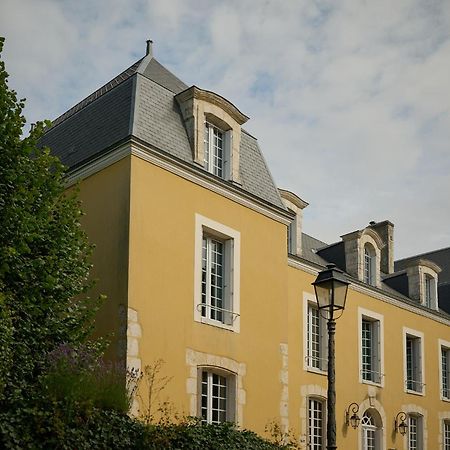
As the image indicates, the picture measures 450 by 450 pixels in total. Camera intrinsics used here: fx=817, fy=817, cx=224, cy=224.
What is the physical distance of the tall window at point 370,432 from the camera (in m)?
20.6

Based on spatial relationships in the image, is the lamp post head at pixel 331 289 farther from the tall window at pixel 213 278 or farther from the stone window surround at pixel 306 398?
the stone window surround at pixel 306 398

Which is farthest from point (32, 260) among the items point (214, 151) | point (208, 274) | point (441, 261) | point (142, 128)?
point (441, 261)

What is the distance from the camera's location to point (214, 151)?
15977mm

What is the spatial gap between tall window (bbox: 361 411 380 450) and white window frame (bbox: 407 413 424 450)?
1825mm

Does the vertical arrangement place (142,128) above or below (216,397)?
above

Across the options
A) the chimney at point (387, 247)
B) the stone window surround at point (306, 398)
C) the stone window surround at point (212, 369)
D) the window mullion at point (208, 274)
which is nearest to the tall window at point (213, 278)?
the window mullion at point (208, 274)

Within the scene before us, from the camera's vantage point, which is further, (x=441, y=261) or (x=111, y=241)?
(x=441, y=261)

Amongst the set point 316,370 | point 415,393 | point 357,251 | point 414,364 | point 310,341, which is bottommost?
point 415,393

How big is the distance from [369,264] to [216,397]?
9019mm

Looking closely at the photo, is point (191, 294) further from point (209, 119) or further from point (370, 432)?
point (370, 432)

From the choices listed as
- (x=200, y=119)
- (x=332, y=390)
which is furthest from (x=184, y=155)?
(x=332, y=390)

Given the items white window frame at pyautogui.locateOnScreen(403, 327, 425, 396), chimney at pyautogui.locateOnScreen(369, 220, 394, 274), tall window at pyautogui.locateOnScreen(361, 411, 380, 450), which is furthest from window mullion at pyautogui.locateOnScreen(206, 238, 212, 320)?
chimney at pyautogui.locateOnScreen(369, 220, 394, 274)

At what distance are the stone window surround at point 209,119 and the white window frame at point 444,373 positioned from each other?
11.0 meters

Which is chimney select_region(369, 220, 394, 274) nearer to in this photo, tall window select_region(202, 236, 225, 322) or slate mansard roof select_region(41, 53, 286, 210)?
slate mansard roof select_region(41, 53, 286, 210)
